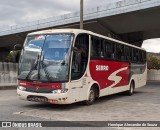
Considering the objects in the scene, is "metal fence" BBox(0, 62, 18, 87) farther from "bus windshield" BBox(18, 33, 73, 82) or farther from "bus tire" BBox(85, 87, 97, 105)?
"bus windshield" BBox(18, 33, 73, 82)

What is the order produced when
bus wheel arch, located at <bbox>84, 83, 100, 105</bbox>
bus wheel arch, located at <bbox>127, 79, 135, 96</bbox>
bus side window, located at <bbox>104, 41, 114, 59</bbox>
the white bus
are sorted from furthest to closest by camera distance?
bus wheel arch, located at <bbox>127, 79, 135, 96</bbox>
bus side window, located at <bbox>104, 41, 114, 59</bbox>
bus wheel arch, located at <bbox>84, 83, 100, 105</bbox>
the white bus

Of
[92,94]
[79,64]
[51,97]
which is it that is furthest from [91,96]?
[51,97]

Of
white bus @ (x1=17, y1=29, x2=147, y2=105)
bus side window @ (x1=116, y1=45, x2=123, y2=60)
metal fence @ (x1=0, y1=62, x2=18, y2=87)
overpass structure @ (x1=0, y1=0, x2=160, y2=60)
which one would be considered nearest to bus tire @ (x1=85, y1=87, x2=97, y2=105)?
white bus @ (x1=17, y1=29, x2=147, y2=105)

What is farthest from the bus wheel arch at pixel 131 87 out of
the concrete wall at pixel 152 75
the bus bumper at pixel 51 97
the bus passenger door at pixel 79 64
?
the concrete wall at pixel 152 75

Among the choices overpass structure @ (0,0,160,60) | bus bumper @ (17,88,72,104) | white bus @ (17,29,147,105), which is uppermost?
overpass structure @ (0,0,160,60)

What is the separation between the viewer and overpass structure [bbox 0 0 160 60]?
32094 mm

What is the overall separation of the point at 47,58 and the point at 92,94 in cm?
294

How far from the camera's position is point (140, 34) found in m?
43.8

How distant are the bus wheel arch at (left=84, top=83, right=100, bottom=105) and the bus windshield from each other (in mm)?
2172

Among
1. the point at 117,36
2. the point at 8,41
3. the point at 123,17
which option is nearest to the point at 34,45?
the point at 123,17

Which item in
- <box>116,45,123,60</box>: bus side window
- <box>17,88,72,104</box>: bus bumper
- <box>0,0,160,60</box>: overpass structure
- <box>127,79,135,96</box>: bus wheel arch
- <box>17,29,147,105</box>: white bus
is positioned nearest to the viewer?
<box>17,88,72,104</box>: bus bumper

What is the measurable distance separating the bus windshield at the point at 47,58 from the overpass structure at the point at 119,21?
18.5 metres

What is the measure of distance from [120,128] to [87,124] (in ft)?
3.08

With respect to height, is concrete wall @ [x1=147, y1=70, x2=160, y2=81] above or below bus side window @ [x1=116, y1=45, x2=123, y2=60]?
below
